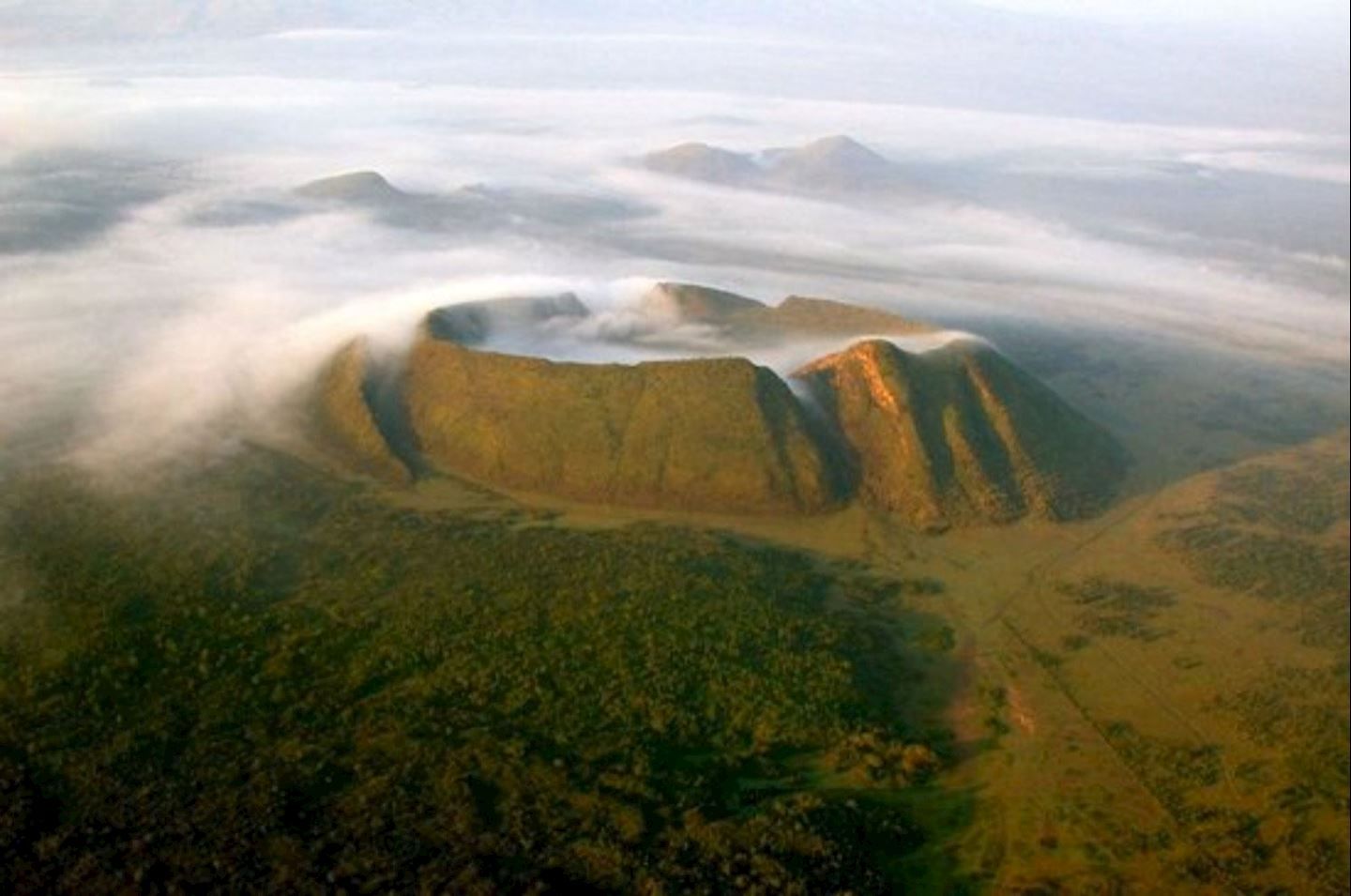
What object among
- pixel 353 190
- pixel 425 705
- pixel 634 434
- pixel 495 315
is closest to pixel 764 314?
pixel 495 315

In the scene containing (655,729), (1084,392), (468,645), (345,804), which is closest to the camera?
(345,804)

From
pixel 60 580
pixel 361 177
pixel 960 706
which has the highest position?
pixel 361 177

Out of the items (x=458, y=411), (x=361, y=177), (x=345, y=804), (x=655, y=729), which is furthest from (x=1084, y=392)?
(x=361, y=177)

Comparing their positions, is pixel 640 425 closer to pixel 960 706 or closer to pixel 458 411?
pixel 458 411

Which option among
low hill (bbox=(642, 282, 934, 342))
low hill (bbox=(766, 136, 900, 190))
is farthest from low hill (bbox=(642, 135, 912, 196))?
low hill (bbox=(642, 282, 934, 342))

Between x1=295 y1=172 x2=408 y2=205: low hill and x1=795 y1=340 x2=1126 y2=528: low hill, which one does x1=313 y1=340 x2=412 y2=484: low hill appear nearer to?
x1=795 y1=340 x2=1126 y2=528: low hill

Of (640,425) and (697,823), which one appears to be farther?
(640,425)

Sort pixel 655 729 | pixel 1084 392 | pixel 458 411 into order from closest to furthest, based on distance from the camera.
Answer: pixel 655 729 → pixel 458 411 → pixel 1084 392
